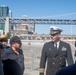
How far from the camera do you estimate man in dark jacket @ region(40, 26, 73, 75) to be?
14.3 feet

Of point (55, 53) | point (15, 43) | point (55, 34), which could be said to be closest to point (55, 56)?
point (55, 53)

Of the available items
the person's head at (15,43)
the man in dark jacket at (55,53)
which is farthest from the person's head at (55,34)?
the person's head at (15,43)

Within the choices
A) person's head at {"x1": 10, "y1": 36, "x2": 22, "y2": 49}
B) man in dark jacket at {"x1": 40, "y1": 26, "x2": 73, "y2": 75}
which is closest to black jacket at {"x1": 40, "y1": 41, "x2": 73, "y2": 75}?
man in dark jacket at {"x1": 40, "y1": 26, "x2": 73, "y2": 75}

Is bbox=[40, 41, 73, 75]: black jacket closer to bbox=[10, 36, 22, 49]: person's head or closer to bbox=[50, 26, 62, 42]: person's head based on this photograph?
bbox=[50, 26, 62, 42]: person's head

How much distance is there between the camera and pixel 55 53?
4371mm

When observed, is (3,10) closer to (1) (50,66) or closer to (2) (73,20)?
(2) (73,20)

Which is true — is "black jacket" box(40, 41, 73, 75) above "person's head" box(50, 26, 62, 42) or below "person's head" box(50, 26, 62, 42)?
below

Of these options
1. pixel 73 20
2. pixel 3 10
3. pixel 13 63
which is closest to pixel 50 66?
pixel 13 63

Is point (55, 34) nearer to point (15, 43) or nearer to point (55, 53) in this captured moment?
point (55, 53)

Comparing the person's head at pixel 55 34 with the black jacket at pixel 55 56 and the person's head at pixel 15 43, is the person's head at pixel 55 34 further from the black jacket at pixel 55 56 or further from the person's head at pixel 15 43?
the person's head at pixel 15 43

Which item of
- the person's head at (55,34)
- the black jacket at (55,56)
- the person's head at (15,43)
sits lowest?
the black jacket at (55,56)

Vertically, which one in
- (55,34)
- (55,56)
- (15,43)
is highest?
(55,34)

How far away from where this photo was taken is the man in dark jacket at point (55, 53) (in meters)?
4.35

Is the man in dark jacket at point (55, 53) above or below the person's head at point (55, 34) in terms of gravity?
below
